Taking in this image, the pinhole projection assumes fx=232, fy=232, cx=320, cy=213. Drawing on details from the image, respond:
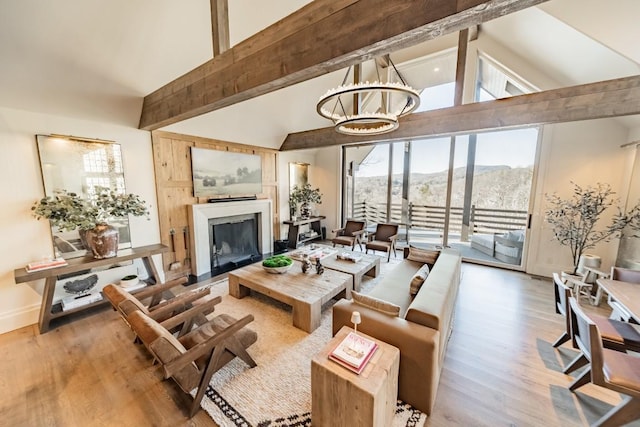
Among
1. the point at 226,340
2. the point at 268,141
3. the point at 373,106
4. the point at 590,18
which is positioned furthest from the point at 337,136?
the point at 226,340

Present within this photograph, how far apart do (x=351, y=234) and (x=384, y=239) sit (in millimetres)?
753

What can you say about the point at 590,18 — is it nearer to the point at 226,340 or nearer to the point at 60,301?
the point at 226,340

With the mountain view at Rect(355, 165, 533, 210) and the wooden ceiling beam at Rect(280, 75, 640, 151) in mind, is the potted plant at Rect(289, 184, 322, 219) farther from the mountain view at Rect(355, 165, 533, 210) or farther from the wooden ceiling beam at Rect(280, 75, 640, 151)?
the wooden ceiling beam at Rect(280, 75, 640, 151)

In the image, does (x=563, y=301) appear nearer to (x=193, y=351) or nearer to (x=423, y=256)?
(x=423, y=256)

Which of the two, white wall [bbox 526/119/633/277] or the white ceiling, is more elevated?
the white ceiling

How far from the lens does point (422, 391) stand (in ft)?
5.47

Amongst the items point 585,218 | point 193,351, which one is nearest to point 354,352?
point 193,351

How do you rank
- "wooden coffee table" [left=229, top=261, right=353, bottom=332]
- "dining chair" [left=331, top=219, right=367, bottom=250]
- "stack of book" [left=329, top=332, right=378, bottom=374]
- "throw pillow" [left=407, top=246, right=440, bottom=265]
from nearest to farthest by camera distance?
1. "stack of book" [left=329, top=332, right=378, bottom=374]
2. "wooden coffee table" [left=229, top=261, right=353, bottom=332]
3. "throw pillow" [left=407, top=246, right=440, bottom=265]
4. "dining chair" [left=331, top=219, right=367, bottom=250]

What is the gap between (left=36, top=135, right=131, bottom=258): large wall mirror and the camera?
2771mm

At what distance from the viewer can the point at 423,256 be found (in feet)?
11.7

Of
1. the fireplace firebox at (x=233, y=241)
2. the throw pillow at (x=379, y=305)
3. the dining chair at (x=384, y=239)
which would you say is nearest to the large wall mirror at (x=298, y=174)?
the fireplace firebox at (x=233, y=241)

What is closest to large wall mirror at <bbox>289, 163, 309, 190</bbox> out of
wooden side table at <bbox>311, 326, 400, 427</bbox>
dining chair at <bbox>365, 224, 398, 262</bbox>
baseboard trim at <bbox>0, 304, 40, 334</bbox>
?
dining chair at <bbox>365, 224, 398, 262</bbox>

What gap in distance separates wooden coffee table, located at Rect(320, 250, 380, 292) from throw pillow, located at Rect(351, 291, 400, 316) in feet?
3.99

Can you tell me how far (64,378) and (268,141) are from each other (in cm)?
452
